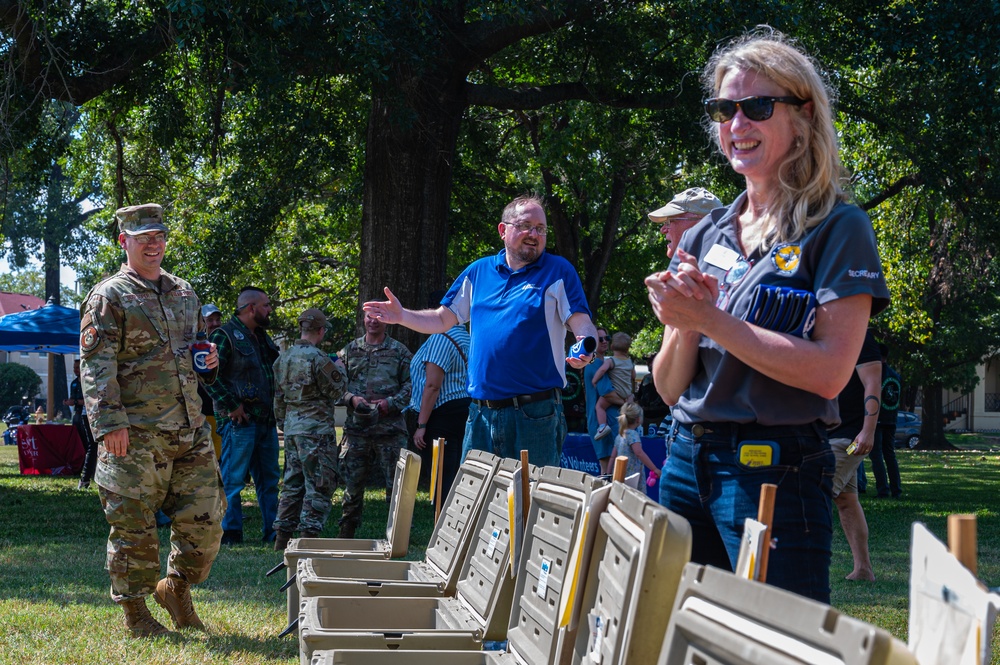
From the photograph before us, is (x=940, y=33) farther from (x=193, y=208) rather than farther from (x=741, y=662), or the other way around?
(x=193, y=208)

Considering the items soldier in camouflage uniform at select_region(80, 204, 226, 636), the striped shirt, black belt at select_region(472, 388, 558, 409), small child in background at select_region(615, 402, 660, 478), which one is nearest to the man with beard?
the striped shirt

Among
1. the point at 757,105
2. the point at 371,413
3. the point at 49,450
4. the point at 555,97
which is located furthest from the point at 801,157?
the point at 49,450

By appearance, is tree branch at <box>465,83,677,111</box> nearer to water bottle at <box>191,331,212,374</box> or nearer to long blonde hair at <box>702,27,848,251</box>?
water bottle at <box>191,331,212,374</box>

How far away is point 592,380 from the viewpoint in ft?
40.1

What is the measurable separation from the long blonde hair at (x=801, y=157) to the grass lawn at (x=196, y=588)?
357 cm

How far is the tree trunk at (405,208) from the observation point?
1271 cm

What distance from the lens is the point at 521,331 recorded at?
510 centimetres

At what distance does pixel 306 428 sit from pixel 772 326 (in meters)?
6.76

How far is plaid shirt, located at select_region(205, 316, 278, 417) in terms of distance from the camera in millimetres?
9273

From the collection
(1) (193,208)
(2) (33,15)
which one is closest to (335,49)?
(2) (33,15)

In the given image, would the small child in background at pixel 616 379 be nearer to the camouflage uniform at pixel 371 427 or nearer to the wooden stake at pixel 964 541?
the camouflage uniform at pixel 371 427

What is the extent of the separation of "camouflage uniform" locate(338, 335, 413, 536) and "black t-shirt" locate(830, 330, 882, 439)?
346cm

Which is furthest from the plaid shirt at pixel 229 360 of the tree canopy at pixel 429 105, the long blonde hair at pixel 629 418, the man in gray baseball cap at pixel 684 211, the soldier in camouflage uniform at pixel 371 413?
the man in gray baseball cap at pixel 684 211

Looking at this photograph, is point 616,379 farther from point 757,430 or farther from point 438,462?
point 757,430
